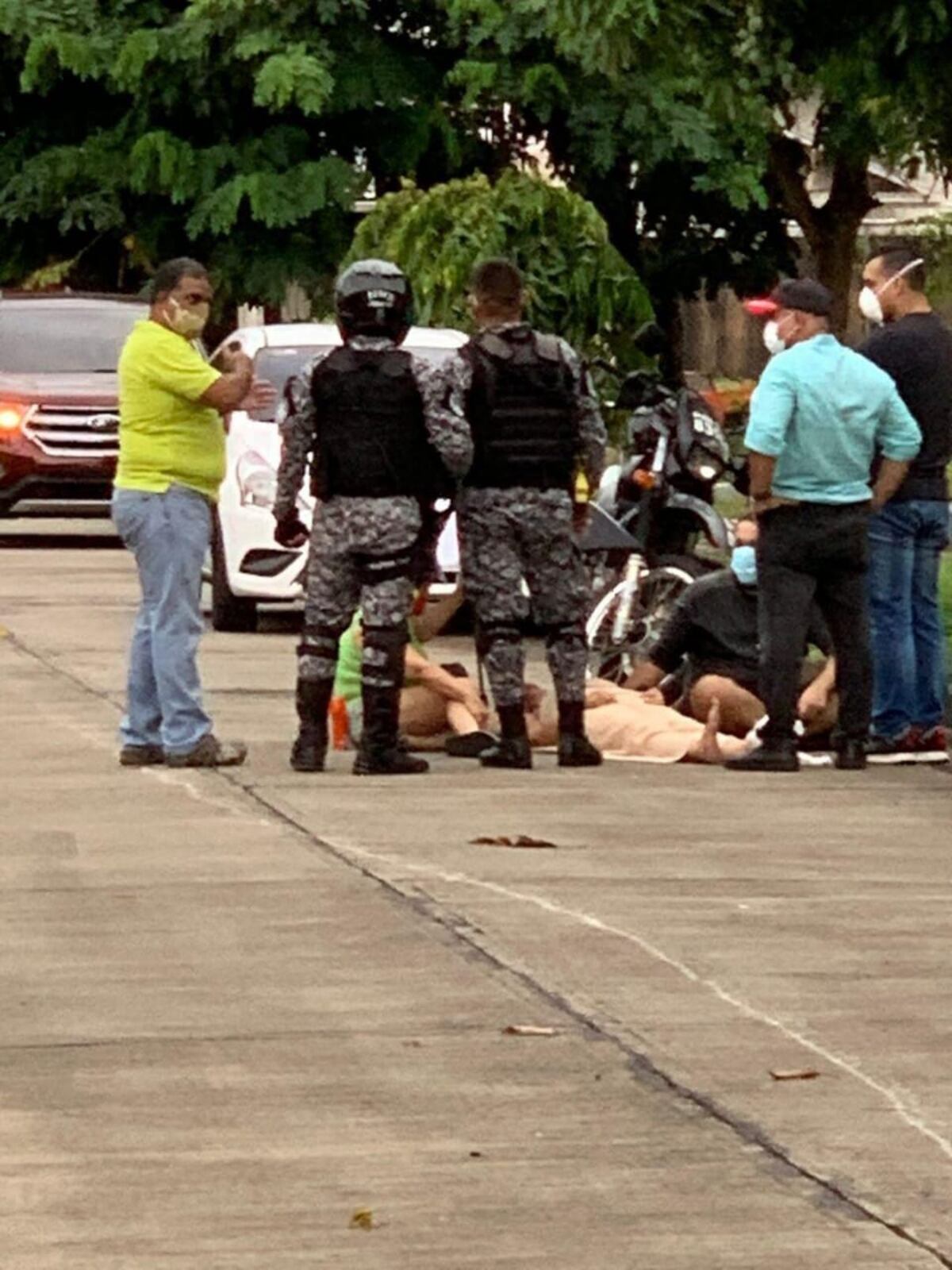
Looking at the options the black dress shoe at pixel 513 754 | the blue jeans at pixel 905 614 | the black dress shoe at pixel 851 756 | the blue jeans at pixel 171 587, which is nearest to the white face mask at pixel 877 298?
the blue jeans at pixel 905 614

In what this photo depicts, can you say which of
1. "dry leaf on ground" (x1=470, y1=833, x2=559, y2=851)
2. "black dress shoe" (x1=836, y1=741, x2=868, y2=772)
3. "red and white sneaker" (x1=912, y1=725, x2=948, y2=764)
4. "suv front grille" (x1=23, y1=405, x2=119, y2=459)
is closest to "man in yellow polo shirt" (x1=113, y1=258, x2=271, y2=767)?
"black dress shoe" (x1=836, y1=741, x2=868, y2=772)

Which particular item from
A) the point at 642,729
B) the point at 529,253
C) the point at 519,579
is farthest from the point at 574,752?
the point at 529,253

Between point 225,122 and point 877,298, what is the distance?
21.2 metres

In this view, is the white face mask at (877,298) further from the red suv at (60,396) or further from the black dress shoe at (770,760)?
the red suv at (60,396)

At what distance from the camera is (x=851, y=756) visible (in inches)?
582

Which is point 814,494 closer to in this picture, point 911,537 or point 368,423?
point 911,537

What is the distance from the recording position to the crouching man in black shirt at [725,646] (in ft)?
50.6

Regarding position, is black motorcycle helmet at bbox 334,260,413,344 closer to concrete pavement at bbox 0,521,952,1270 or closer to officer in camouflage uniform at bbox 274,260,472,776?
officer in camouflage uniform at bbox 274,260,472,776

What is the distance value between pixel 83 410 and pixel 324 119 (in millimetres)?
8650

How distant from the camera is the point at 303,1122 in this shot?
8.05m

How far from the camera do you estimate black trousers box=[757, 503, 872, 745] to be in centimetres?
1460

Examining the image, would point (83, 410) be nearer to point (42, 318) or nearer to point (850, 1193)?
point (42, 318)

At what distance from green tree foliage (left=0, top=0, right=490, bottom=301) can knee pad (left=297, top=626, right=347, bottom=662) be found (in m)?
20.0

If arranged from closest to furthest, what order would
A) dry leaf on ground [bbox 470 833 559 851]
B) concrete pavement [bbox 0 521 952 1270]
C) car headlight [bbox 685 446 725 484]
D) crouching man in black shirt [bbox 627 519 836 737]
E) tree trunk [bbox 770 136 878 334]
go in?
1. concrete pavement [bbox 0 521 952 1270]
2. dry leaf on ground [bbox 470 833 559 851]
3. crouching man in black shirt [bbox 627 519 836 737]
4. car headlight [bbox 685 446 725 484]
5. tree trunk [bbox 770 136 878 334]
